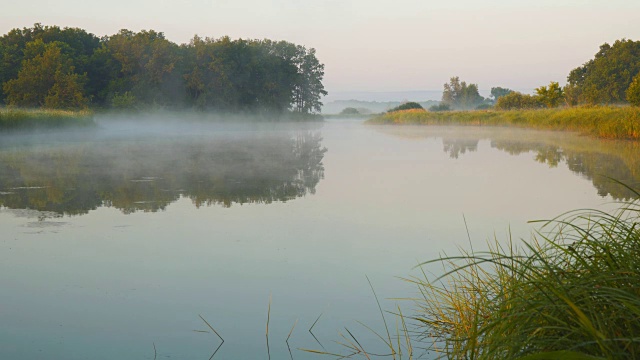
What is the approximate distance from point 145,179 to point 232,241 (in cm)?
472

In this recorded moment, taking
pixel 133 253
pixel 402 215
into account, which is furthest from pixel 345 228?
pixel 133 253

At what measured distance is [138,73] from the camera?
46000 mm

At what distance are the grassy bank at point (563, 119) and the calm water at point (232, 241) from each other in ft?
23.5

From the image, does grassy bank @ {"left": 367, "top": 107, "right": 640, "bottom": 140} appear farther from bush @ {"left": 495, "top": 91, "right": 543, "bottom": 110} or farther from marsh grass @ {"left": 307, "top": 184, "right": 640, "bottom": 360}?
marsh grass @ {"left": 307, "top": 184, "right": 640, "bottom": 360}

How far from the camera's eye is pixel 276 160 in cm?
1299

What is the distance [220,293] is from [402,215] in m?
2.89

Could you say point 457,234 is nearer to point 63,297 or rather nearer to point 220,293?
point 220,293

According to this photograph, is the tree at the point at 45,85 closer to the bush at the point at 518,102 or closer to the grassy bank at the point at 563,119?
the grassy bank at the point at 563,119

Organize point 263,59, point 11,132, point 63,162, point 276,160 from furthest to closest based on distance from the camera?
point 263,59 < point 11,132 < point 276,160 < point 63,162

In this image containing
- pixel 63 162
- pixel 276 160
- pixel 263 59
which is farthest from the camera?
pixel 263 59

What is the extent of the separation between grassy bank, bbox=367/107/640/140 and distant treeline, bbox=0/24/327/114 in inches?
647

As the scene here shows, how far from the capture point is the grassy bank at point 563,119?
671 inches

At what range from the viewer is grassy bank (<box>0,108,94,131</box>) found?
70.5 ft

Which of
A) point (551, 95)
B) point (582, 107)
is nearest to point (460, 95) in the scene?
point (551, 95)
